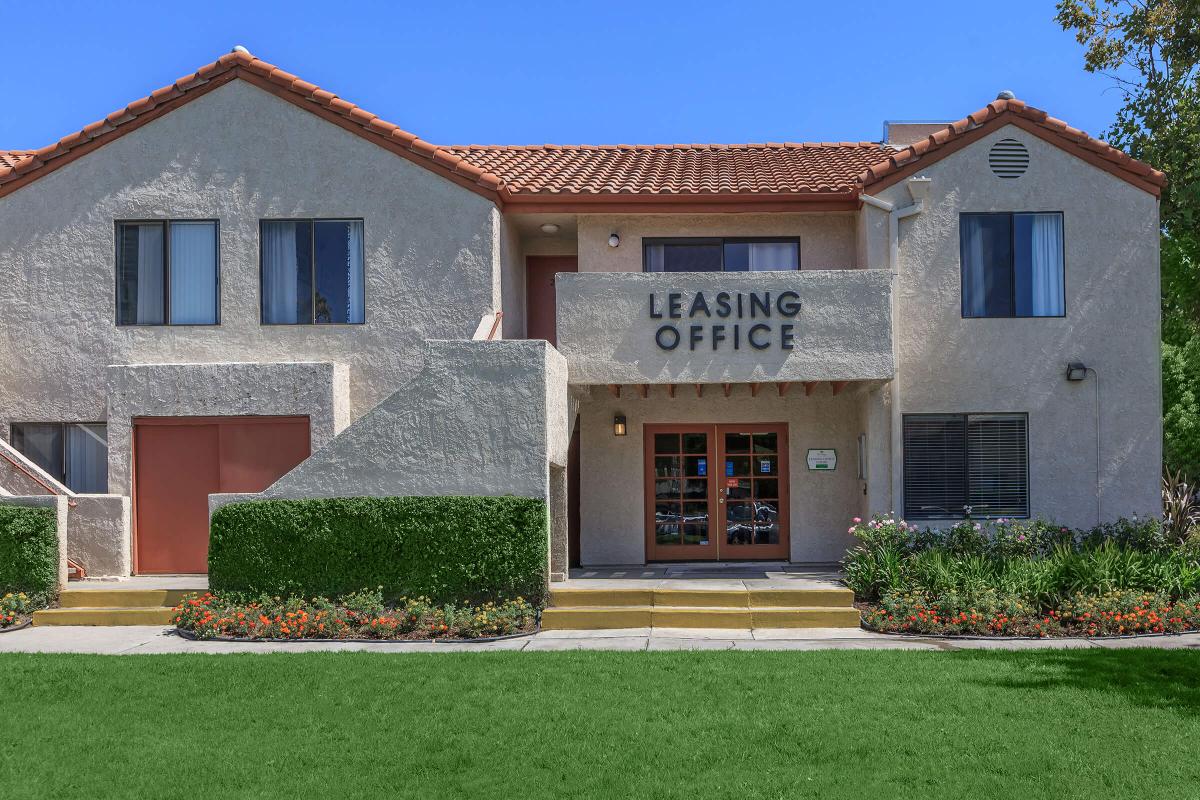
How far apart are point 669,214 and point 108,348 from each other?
8750 mm

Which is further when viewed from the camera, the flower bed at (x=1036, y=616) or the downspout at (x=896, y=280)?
the downspout at (x=896, y=280)

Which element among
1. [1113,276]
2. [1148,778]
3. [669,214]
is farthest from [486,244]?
[1148,778]

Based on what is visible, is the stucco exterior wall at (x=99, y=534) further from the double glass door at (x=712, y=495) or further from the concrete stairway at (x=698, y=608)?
the double glass door at (x=712, y=495)

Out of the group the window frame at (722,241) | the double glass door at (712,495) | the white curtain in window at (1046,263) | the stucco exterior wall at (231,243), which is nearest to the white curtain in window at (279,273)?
the stucco exterior wall at (231,243)

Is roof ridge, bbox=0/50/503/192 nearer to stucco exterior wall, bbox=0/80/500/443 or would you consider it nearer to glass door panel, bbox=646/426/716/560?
stucco exterior wall, bbox=0/80/500/443

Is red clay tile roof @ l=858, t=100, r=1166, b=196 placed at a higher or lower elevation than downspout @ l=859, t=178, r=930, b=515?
higher

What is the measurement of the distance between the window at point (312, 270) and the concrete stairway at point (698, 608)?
5845 millimetres

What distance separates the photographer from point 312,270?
17.0 metres

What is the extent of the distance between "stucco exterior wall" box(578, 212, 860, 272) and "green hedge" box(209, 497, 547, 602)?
203 inches

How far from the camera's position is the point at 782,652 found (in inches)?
455

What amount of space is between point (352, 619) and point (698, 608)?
13.7 ft

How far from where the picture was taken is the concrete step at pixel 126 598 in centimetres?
1452

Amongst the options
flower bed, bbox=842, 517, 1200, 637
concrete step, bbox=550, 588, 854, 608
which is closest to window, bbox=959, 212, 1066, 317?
flower bed, bbox=842, 517, 1200, 637

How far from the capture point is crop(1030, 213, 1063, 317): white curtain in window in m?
17.0
